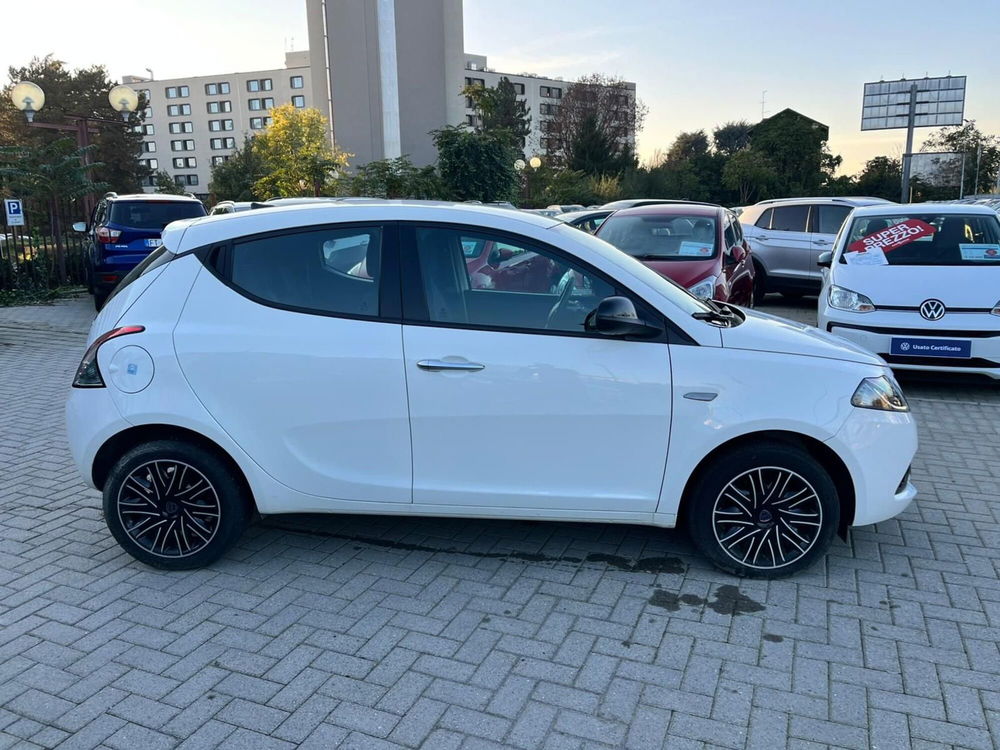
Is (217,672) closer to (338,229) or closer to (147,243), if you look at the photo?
(338,229)

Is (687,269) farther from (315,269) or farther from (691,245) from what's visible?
(315,269)

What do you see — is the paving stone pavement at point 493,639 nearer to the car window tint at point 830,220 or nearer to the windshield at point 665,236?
the windshield at point 665,236

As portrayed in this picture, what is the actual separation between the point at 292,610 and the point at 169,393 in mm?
1177

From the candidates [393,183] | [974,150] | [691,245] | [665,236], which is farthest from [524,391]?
[974,150]

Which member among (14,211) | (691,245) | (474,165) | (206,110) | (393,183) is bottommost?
(691,245)

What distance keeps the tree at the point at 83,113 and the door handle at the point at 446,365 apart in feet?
143

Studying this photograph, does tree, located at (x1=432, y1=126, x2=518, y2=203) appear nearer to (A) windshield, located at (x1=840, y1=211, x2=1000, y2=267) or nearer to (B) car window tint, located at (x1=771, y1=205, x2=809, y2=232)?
(B) car window tint, located at (x1=771, y1=205, x2=809, y2=232)

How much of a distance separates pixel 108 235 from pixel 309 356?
33.3 ft

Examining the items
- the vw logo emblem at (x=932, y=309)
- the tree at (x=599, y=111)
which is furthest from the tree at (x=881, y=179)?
the vw logo emblem at (x=932, y=309)

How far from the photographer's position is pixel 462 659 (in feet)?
10.4

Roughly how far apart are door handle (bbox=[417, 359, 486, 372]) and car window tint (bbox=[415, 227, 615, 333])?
20 cm

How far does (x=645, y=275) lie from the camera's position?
3.91 m

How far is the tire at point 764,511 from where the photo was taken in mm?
3639

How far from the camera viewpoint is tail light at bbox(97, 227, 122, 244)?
12.1 m
